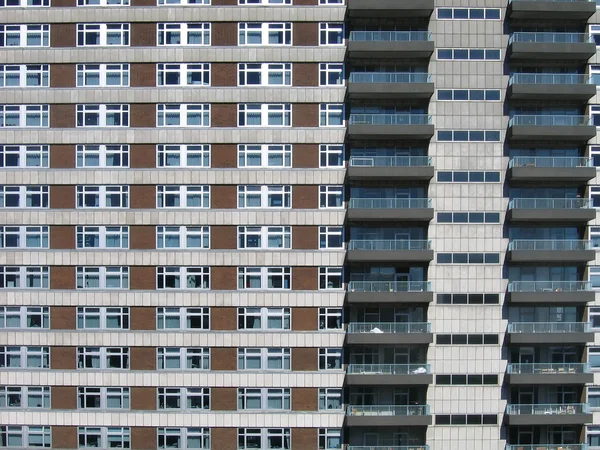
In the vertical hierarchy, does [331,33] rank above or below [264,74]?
above

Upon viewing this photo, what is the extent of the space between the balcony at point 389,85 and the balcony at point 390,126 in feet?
3.70

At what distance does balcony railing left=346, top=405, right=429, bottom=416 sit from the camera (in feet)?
108

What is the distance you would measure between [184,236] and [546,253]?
66.6 ft

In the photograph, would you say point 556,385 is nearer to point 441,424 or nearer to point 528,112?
point 441,424

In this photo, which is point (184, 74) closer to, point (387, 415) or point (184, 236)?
point (184, 236)

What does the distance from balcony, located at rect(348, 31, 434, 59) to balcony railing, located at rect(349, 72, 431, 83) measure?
94 centimetres

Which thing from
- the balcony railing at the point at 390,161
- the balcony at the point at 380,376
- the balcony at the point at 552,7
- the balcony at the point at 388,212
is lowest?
the balcony at the point at 380,376

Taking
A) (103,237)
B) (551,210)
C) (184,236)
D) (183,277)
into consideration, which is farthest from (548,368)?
(103,237)

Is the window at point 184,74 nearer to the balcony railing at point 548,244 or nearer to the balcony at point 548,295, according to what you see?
the balcony railing at point 548,244

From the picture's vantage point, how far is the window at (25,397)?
33.7 meters

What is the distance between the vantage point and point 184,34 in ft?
112

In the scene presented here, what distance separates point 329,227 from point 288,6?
42.2 feet

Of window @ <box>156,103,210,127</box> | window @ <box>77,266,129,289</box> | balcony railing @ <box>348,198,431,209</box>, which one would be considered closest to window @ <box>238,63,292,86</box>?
window @ <box>156,103,210,127</box>

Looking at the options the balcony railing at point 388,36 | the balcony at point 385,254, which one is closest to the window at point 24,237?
the balcony at point 385,254
